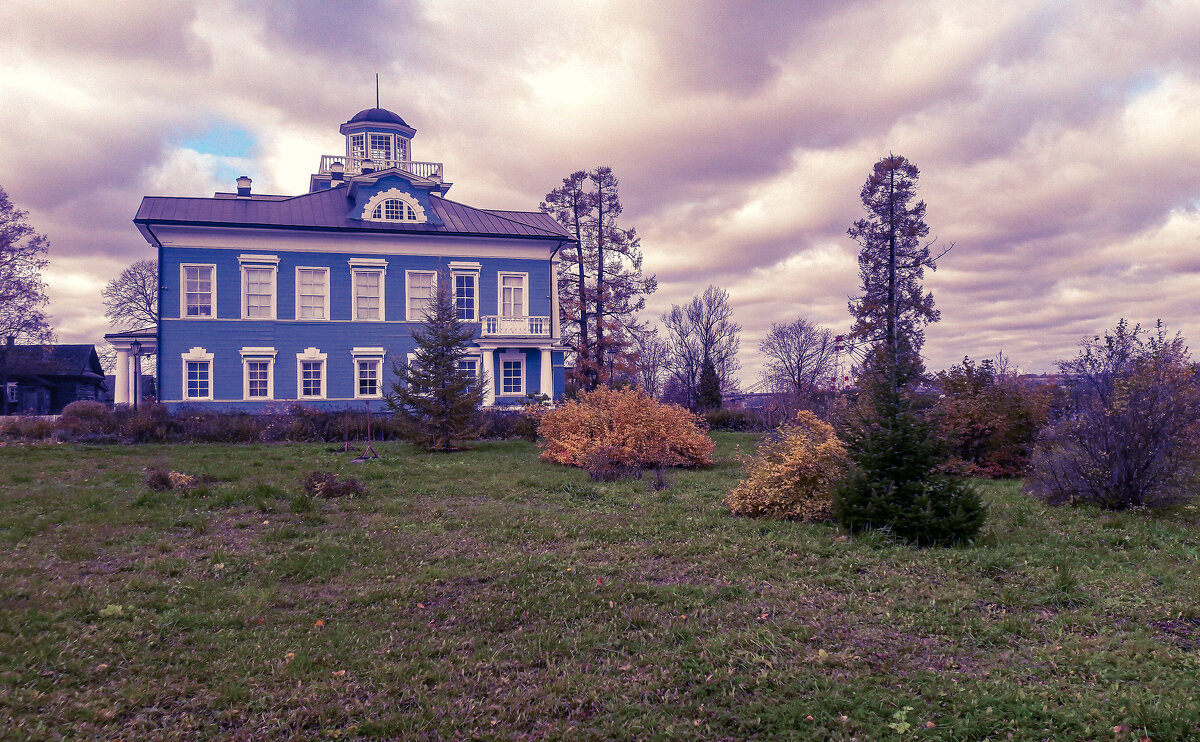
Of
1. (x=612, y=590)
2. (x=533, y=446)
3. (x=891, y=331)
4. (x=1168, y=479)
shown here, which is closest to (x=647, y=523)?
(x=612, y=590)

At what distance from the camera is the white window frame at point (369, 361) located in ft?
95.2

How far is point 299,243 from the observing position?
94.5 ft

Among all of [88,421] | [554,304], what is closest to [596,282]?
[554,304]

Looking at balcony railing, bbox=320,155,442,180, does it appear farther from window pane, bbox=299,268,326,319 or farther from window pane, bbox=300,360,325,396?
window pane, bbox=300,360,325,396

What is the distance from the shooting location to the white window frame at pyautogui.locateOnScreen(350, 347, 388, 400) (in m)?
29.0

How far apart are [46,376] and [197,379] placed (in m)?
22.0

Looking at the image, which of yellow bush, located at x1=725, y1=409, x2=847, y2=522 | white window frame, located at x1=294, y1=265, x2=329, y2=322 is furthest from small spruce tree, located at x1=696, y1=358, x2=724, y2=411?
yellow bush, located at x1=725, y1=409, x2=847, y2=522

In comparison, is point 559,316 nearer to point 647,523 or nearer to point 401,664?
point 647,523

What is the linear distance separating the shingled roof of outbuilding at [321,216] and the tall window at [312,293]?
198 cm

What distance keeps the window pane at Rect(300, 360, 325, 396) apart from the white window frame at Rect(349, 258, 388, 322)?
2.54 meters

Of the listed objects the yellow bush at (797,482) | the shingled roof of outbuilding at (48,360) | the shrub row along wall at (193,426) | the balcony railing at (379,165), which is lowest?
the yellow bush at (797,482)

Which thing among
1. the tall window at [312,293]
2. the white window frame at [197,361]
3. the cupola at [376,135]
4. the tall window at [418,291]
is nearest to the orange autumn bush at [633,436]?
the tall window at [418,291]

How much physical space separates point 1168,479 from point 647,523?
759 cm

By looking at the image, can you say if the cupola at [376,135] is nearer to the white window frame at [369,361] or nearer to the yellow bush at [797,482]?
the white window frame at [369,361]
